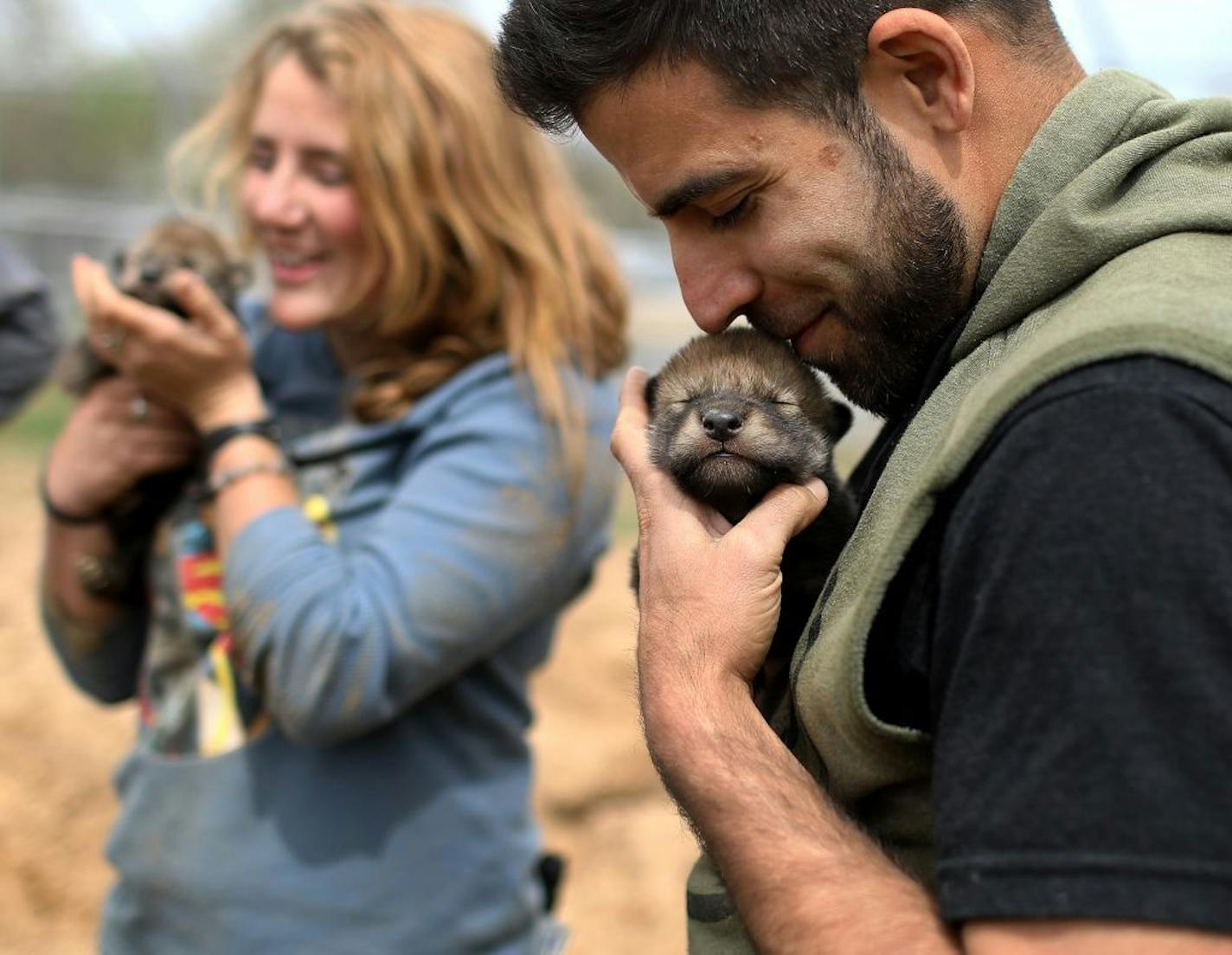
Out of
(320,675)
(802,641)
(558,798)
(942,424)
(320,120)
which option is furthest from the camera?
(558,798)

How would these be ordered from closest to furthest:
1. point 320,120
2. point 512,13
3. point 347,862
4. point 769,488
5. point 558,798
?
point 512,13 < point 769,488 < point 347,862 < point 320,120 < point 558,798

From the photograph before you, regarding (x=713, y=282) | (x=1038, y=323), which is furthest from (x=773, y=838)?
(x=713, y=282)

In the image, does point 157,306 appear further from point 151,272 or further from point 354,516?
point 354,516

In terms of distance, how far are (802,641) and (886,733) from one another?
24 centimetres

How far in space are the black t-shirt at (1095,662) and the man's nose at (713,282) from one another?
600 mm

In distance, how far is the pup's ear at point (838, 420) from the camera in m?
2.55

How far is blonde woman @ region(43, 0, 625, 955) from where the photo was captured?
9.29 feet

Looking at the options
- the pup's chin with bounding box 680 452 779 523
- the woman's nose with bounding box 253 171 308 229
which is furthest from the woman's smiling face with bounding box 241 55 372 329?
the pup's chin with bounding box 680 452 779 523

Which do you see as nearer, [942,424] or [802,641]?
[942,424]

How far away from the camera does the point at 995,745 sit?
4.09ft

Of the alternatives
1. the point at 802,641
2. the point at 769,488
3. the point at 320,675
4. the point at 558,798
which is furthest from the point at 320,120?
the point at 558,798

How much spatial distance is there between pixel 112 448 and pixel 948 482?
2636 mm

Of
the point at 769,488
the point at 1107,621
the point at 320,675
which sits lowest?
the point at 320,675

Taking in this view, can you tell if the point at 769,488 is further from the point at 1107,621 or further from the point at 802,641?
the point at 1107,621
